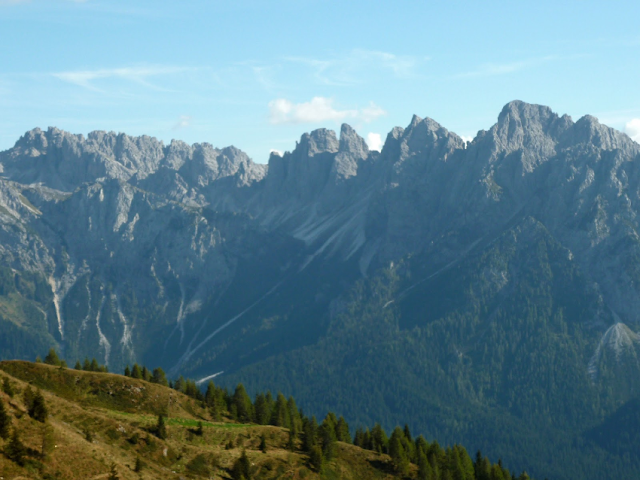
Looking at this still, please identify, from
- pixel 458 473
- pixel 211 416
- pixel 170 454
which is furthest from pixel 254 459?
pixel 458 473

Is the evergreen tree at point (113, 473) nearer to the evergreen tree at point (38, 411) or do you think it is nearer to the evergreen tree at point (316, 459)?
the evergreen tree at point (38, 411)

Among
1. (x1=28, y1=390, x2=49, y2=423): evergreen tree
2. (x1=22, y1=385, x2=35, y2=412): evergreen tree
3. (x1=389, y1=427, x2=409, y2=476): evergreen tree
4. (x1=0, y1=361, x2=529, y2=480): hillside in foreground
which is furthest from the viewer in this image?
(x1=389, y1=427, x2=409, y2=476): evergreen tree

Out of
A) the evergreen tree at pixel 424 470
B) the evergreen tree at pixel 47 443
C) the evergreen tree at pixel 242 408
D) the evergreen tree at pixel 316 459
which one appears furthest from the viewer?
the evergreen tree at pixel 242 408

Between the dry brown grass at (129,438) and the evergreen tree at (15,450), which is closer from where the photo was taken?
the evergreen tree at (15,450)

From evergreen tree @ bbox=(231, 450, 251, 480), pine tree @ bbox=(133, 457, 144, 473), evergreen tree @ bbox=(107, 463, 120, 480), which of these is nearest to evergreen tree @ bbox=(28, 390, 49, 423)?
evergreen tree @ bbox=(107, 463, 120, 480)

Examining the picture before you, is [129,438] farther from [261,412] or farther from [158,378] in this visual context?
[158,378]

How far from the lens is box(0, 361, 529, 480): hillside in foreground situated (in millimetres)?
87375

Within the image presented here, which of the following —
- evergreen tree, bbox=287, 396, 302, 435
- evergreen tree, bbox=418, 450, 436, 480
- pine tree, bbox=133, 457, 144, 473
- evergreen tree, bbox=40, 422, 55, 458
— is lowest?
evergreen tree, bbox=418, 450, 436, 480

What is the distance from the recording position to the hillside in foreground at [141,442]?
87.4 metres

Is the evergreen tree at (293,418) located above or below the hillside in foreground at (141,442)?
below

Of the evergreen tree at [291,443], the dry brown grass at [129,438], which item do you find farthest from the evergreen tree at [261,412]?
the evergreen tree at [291,443]

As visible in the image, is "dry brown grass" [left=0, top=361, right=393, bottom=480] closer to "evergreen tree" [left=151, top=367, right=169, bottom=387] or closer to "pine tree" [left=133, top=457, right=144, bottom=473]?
"pine tree" [left=133, top=457, right=144, bottom=473]

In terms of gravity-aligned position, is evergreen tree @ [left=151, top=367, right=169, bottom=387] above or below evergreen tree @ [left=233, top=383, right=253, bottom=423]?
above

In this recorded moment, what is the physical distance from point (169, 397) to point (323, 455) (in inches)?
1179
